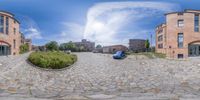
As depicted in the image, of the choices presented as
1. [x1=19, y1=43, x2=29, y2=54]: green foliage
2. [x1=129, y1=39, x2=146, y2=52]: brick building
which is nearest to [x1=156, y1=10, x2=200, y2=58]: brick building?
[x1=129, y1=39, x2=146, y2=52]: brick building

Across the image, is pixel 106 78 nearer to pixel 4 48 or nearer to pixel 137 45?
pixel 137 45

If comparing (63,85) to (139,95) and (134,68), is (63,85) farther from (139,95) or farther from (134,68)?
(134,68)

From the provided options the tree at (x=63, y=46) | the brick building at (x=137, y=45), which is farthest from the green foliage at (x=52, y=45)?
the brick building at (x=137, y=45)

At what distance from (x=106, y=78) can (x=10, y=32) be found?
5.98m

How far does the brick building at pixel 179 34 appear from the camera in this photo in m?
5.60

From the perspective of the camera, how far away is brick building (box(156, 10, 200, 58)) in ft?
18.4

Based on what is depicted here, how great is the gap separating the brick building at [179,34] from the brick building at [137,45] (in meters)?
0.48

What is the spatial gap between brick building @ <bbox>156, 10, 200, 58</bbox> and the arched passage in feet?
11.4

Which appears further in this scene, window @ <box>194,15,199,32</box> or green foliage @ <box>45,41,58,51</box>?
window @ <box>194,15,199,32</box>

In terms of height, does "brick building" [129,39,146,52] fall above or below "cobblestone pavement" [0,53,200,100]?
above

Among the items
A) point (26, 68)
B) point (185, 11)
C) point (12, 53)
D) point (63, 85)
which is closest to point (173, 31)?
point (185, 11)

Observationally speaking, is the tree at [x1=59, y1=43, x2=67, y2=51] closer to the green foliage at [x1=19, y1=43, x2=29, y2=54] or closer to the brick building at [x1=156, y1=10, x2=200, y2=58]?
the green foliage at [x1=19, y1=43, x2=29, y2=54]

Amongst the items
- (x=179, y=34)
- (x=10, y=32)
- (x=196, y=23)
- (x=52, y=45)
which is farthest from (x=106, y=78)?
(x=10, y=32)

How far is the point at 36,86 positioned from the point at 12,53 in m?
3.07
